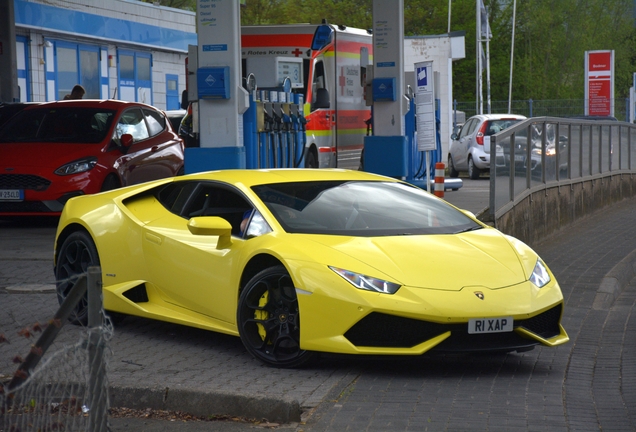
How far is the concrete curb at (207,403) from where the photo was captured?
17.6 feet

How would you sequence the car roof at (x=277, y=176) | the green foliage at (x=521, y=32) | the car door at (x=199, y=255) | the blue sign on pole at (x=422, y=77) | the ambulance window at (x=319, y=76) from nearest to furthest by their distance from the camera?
the car door at (x=199, y=255), the car roof at (x=277, y=176), the blue sign on pole at (x=422, y=77), the ambulance window at (x=319, y=76), the green foliage at (x=521, y=32)

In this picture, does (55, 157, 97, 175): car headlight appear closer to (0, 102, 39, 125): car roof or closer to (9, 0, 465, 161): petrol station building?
(0, 102, 39, 125): car roof

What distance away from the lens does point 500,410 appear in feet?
18.3

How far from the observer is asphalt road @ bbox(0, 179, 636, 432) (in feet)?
17.6

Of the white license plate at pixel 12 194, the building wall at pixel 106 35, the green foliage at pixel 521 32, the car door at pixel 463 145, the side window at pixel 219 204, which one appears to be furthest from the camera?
the green foliage at pixel 521 32

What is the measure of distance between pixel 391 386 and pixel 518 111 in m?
44.9

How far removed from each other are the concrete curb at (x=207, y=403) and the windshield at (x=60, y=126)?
10.1m

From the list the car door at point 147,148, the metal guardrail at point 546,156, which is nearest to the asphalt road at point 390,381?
the metal guardrail at point 546,156

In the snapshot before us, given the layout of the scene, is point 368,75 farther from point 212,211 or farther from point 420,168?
point 212,211

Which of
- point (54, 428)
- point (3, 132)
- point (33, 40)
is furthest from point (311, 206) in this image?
point (33, 40)

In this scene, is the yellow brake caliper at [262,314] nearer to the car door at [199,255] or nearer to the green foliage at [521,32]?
the car door at [199,255]

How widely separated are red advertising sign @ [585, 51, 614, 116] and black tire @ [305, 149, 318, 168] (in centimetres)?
2734

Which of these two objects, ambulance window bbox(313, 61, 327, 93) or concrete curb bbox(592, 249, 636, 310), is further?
ambulance window bbox(313, 61, 327, 93)

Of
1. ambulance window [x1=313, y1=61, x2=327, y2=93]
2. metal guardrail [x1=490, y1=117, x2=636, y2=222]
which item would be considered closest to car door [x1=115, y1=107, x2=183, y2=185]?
ambulance window [x1=313, y1=61, x2=327, y2=93]
